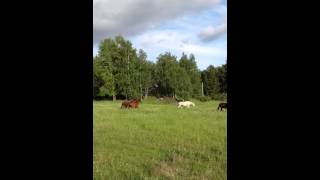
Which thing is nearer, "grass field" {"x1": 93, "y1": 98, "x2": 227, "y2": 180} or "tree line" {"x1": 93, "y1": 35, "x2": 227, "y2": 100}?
"grass field" {"x1": 93, "y1": 98, "x2": 227, "y2": 180}

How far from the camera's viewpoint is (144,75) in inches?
1871

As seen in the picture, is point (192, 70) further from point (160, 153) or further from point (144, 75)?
point (160, 153)

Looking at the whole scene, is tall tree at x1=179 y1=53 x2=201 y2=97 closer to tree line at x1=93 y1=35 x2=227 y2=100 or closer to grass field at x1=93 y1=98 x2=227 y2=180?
tree line at x1=93 y1=35 x2=227 y2=100

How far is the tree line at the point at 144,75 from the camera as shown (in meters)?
43.5

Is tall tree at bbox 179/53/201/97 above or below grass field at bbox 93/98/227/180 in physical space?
above

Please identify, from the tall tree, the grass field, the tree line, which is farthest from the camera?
the tall tree

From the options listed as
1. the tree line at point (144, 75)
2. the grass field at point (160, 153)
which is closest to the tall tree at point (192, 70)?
the tree line at point (144, 75)

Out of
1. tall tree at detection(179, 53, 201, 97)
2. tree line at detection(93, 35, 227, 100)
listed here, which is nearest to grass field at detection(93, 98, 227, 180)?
tree line at detection(93, 35, 227, 100)

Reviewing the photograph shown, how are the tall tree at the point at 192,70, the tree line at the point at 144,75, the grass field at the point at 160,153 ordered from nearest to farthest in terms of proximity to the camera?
the grass field at the point at 160,153 < the tree line at the point at 144,75 < the tall tree at the point at 192,70

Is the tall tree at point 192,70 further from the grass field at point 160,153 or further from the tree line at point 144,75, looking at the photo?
the grass field at point 160,153

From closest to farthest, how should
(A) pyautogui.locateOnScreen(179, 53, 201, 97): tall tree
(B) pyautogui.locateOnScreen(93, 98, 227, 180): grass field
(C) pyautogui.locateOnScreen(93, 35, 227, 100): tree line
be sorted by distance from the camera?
(B) pyautogui.locateOnScreen(93, 98, 227, 180): grass field → (C) pyautogui.locateOnScreen(93, 35, 227, 100): tree line → (A) pyautogui.locateOnScreen(179, 53, 201, 97): tall tree

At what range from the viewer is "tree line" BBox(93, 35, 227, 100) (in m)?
43.5
